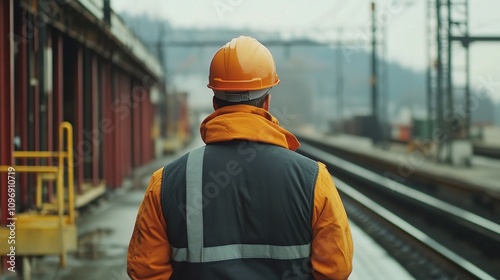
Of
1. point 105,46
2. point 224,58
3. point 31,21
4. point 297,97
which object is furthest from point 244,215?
point 297,97

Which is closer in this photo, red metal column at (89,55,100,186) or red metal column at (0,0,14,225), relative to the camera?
red metal column at (0,0,14,225)

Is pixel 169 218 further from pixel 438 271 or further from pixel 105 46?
pixel 105 46

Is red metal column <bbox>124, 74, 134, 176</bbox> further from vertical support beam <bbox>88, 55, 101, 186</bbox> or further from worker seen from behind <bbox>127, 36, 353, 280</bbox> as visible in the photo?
worker seen from behind <bbox>127, 36, 353, 280</bbox>

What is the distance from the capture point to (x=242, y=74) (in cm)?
275

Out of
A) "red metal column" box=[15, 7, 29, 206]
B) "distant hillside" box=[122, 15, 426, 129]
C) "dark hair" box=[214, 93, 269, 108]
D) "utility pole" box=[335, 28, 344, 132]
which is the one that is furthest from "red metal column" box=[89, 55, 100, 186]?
"distant hillside" box=[122, 15, 426, 129]

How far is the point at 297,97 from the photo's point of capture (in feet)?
318

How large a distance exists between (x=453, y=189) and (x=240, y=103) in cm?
1685

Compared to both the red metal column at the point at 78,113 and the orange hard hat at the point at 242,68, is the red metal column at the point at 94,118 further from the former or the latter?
the orange hard hat at the point at 242,68

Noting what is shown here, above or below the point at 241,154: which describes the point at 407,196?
below

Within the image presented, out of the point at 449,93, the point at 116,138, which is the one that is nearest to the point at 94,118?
the point at 116,138

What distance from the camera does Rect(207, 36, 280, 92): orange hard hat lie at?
9.04ft

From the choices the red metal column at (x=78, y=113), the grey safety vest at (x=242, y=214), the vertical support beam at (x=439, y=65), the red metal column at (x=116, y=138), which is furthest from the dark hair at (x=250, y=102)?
the vertical support beam at (x=439, y=65)

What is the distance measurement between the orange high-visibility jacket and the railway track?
6705 millimetres

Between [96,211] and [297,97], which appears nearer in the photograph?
[96,211]
